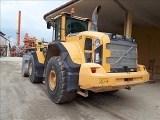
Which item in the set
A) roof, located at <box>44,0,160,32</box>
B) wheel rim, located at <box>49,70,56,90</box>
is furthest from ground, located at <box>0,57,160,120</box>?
roof, located at <box>44,0,160,32</box>

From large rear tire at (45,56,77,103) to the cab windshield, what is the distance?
1.16 m

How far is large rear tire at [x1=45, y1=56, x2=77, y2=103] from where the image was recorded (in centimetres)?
545

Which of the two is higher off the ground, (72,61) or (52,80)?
(72,61)

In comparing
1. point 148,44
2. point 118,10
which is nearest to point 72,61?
point 118,10

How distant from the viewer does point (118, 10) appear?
10758 millimetres

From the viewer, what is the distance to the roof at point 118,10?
A: 31.1 feet

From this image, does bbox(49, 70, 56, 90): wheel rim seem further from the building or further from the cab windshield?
the building

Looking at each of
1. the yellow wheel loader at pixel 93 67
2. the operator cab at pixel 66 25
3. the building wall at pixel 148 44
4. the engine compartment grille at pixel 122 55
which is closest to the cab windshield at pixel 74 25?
the operator cab at pixel 66 25

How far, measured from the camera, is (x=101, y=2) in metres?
9.62

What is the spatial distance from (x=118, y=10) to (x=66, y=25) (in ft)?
16.3

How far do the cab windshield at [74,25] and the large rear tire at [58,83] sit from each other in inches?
45.8

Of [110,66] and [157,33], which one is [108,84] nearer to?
[110,66]

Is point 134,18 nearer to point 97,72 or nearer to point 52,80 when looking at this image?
point 52,80

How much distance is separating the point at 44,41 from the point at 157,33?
7.10 meters
